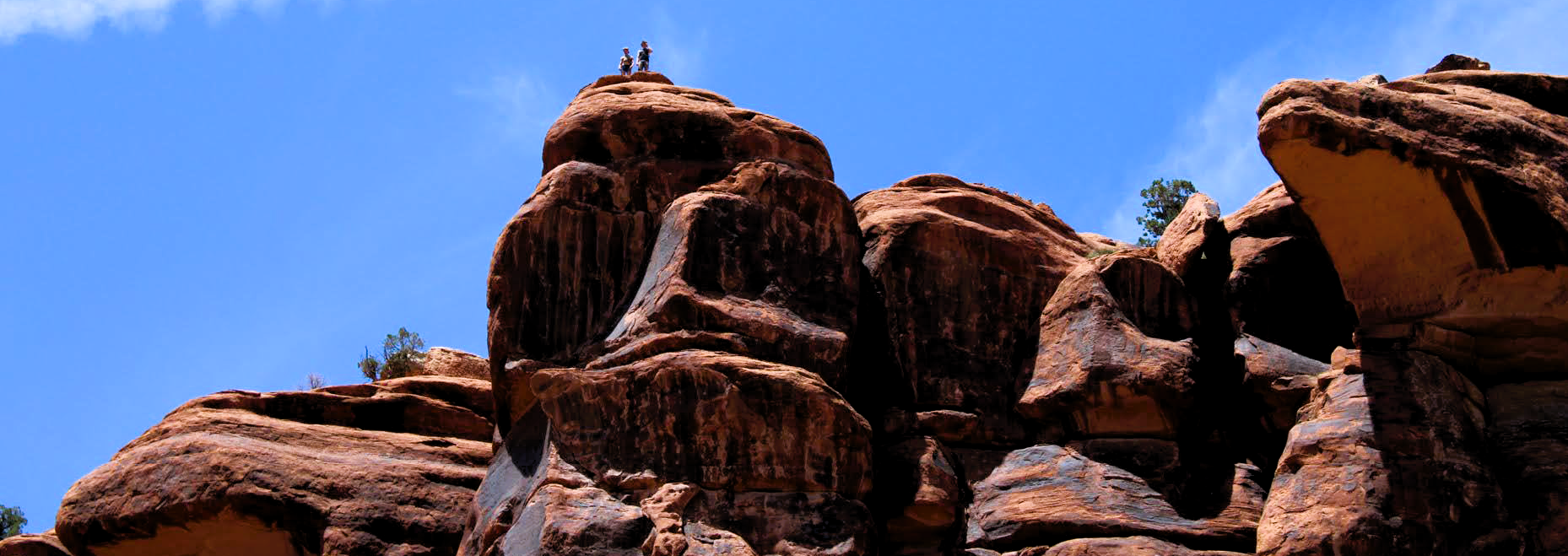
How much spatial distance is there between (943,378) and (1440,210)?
6.45 metres

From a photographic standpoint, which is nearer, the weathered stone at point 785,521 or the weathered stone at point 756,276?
the weathered stone at point 785,521

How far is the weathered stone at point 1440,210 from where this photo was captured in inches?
794

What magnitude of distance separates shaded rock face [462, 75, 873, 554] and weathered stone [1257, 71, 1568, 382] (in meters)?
5.89

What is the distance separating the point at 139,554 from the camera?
22375 mm

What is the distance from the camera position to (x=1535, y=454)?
1959 centimetres

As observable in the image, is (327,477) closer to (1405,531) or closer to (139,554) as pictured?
(139,554)

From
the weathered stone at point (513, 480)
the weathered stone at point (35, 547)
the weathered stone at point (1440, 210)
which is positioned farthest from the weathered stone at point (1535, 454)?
the weathered stone at point (35, 547)

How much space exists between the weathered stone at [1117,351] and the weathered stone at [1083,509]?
0.67 meters

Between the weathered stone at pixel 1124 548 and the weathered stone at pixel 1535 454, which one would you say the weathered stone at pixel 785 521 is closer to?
the weathered stone at pixel 1124 548

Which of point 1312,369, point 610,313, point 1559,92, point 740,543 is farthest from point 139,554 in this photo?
point 1559,92

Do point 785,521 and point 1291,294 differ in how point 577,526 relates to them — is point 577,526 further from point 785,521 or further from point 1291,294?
point 1291,294

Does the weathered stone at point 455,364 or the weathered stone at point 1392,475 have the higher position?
the weathered stone at point 455,364

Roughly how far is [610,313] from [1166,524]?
23.2 ft

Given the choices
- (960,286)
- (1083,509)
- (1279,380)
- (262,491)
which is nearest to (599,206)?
(960,286)
